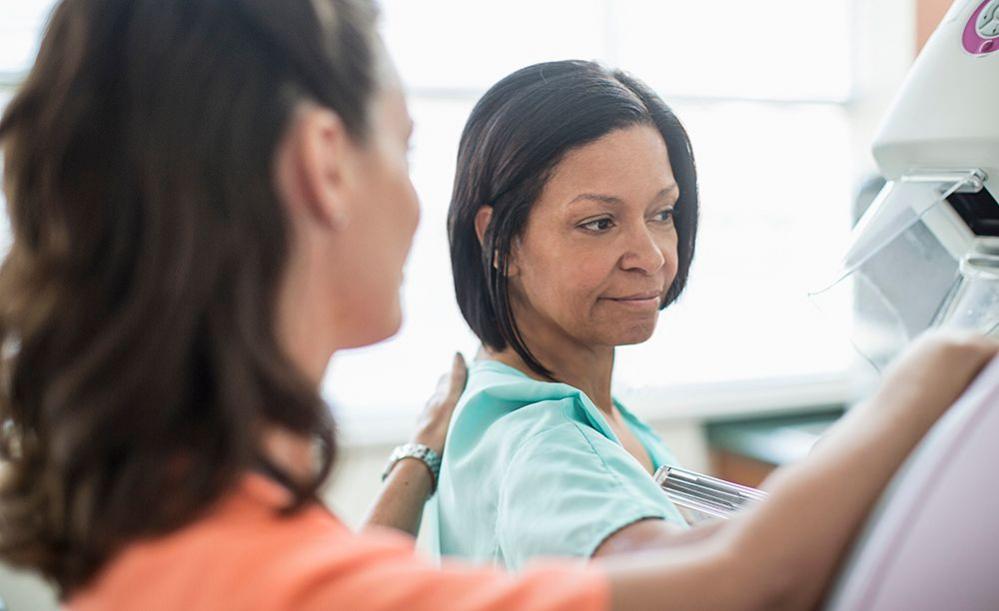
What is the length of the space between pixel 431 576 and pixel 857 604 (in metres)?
0.23

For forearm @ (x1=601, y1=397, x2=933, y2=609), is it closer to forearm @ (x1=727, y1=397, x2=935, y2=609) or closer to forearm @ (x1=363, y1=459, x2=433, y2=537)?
forearm @ (x1=727, y1=397, x2=935, y2=609)

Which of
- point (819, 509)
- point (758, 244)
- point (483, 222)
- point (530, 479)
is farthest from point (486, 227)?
point (758, 244)

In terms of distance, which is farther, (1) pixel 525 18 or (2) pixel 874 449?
(1) pixel 525 18

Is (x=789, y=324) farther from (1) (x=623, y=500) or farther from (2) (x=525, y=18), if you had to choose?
(1) (x=623, y=500)

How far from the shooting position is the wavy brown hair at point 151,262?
491 mm

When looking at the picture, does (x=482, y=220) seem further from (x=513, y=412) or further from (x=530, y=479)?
(x=530, y=479)

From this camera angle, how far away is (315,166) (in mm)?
526

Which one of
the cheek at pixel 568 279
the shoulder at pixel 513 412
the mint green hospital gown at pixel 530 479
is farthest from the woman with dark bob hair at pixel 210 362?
the cheek at pixel 568 279

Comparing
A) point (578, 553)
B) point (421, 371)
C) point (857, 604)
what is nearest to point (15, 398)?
point (578, 553)

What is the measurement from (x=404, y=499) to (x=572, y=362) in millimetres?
251

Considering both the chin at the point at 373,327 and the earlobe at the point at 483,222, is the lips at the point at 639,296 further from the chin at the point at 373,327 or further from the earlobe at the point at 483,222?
the chin at the point at 373,327

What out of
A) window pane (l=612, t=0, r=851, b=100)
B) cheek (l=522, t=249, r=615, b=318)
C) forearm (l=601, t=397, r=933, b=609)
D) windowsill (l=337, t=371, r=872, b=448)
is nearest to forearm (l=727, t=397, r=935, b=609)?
forearm (l=601, t=397, r=933, b=609)

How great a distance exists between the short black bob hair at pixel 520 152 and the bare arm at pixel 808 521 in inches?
18.1

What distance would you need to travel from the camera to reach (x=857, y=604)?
488 mm
